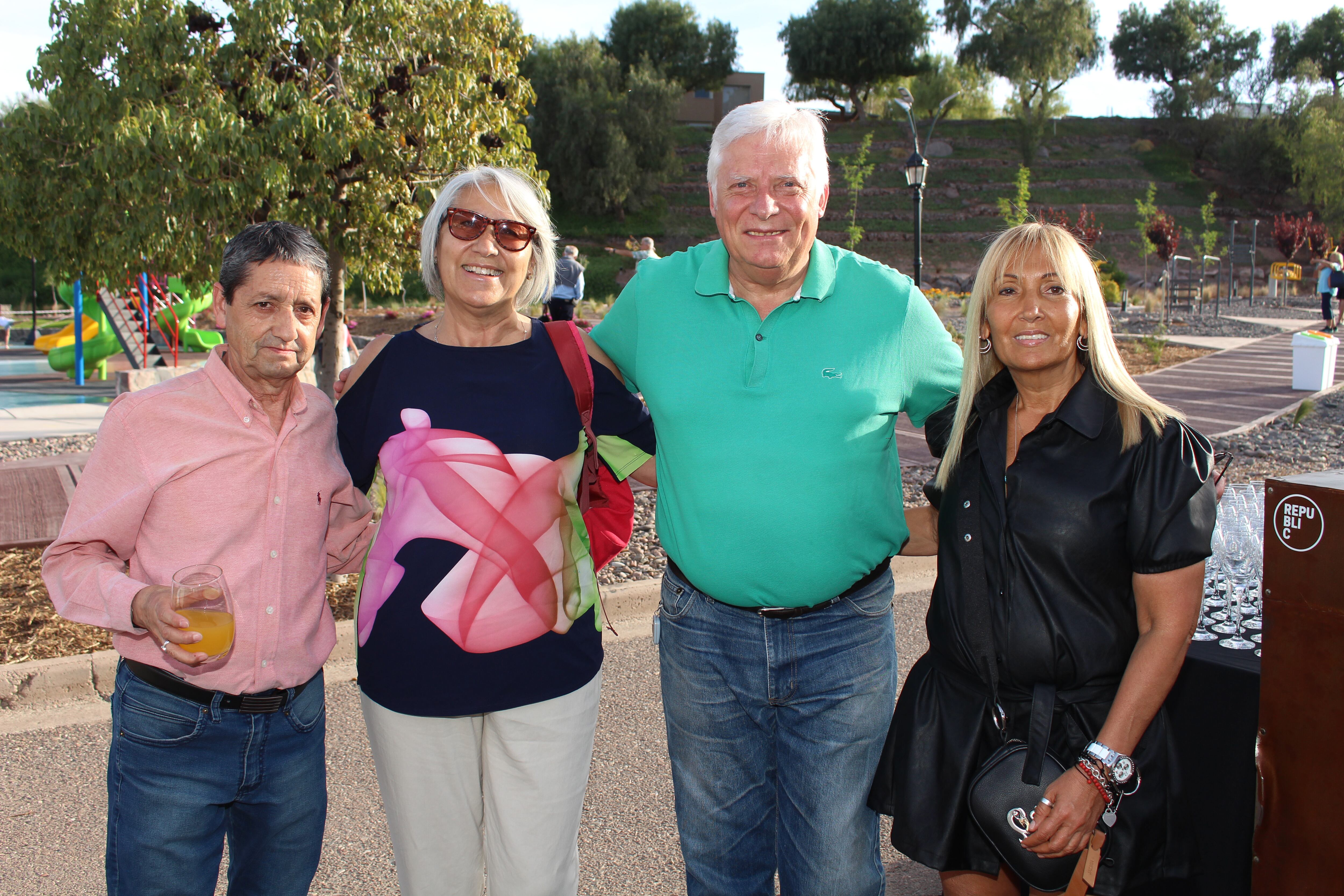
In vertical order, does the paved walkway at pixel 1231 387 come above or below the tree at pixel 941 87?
below

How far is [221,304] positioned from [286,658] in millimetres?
783

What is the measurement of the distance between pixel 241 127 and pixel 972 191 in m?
51.7

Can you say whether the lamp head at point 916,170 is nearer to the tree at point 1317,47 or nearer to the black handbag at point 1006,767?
the black handbag at point 1006,767

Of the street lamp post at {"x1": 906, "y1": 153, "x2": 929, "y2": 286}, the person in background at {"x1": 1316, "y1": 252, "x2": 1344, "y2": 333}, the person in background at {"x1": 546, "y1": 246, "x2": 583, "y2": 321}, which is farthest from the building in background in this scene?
the person in background at {"x1": 546, "y1": 246, "x2": 583, "y2": 321}

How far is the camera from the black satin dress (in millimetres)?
1860

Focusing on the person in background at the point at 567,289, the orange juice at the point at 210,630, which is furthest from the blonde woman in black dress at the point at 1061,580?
the person in background at the point at 567,289

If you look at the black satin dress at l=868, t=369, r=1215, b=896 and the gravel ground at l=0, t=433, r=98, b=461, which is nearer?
the black satin dress at l=868, t=369, r=1215, b=896

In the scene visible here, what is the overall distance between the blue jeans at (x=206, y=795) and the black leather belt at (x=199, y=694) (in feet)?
0.04

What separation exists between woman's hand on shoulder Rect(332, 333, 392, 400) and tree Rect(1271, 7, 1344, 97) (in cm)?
7701

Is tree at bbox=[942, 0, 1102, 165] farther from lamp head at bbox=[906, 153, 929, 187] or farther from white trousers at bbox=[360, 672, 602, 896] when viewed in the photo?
white trousers at bbox=[360, 672, 602, 896]

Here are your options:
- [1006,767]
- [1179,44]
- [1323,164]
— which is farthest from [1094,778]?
[1179,44]

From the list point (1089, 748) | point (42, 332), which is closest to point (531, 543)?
point (1089, 748)

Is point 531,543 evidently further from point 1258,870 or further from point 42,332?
point 42,332

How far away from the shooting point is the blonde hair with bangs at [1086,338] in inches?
75.6
